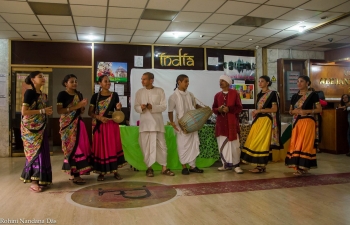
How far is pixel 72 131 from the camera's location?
388cm

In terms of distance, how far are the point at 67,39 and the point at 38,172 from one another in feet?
14.3

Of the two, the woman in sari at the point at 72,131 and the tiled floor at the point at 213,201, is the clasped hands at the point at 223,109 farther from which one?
the woman in sari at the point at 72,131

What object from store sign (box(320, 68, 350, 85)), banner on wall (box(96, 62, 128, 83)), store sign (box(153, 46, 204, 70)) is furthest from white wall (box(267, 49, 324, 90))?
banner on wall (box(96, 62, 128, 83))

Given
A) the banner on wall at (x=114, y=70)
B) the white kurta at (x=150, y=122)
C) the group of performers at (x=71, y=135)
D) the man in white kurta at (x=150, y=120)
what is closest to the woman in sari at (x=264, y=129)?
the man in white kurta at (x=150, y=120)

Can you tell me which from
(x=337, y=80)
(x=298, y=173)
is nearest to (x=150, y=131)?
(x=298, y=173)

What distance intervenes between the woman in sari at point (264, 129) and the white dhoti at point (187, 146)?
2.63 ft

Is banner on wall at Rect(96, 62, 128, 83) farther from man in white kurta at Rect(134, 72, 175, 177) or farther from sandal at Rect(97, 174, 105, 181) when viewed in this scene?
sandal at Rect(97, 174, 105, 181)

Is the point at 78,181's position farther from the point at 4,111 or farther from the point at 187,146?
the point at 4,111

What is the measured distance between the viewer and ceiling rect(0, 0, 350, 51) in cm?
495

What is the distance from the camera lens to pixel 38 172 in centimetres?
366

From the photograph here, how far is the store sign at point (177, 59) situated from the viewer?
778 centimetres

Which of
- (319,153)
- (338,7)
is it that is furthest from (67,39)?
(319,153)

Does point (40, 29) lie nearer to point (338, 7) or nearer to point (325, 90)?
point (338, 7)

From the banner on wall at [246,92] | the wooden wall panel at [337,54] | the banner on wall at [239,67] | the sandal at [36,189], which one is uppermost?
the wooden wall panel at [337,54]
